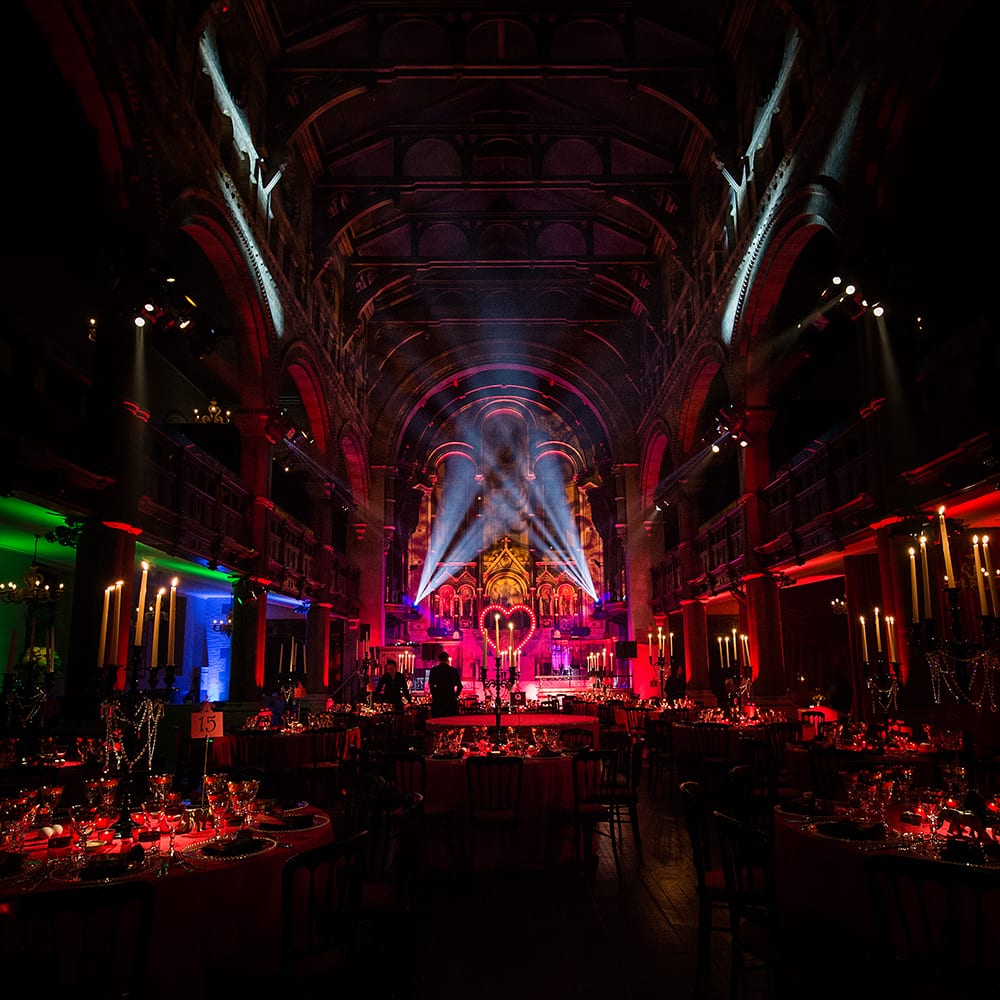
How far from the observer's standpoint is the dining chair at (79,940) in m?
2.47

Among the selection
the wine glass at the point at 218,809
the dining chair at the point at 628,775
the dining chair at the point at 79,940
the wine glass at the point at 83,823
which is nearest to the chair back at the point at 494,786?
the dining chair at the point at 628,775

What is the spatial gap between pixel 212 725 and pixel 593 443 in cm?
2515

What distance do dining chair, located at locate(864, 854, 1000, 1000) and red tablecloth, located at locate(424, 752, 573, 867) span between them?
11.6 ft

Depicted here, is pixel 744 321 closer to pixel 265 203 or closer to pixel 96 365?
pixel 265 203

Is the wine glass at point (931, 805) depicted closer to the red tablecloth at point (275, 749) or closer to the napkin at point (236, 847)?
the napkin at point (236, 847)

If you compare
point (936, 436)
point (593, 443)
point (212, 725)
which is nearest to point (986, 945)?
point (212, 725)

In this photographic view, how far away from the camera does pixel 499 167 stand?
19.1 m

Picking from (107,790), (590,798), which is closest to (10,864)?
(107,790)

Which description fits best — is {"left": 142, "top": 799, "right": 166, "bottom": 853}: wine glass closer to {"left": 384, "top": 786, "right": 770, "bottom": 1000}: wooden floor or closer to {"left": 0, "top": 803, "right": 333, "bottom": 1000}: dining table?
{"left": 0, "top": 803, "right": 333, "bottom": 1000}: dining table

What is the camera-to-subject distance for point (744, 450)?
44.7ft

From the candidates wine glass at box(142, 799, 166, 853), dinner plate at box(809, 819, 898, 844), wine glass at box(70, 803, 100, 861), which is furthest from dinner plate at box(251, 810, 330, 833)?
dinner plate at box(809, 819, 898, 844)

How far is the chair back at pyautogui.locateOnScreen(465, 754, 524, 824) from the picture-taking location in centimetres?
612

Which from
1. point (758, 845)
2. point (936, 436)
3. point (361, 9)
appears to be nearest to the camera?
point (758, 845)

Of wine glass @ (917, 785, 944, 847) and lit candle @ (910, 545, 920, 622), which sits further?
lit candle @ (910, 545, 920, 622)
